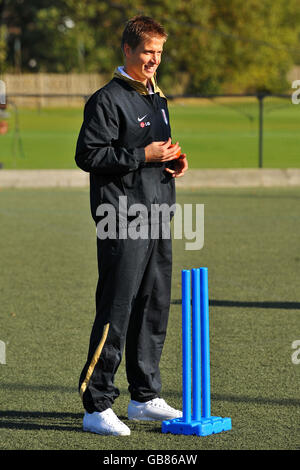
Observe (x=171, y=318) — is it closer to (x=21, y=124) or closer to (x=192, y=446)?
(x=192, y=446)

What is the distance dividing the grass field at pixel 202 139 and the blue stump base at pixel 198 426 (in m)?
16.7

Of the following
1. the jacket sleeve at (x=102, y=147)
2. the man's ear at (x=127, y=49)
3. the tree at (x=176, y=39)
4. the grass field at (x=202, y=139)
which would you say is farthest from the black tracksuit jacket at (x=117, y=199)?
the tree at (x=176, y=39)

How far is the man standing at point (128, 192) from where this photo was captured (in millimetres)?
4746

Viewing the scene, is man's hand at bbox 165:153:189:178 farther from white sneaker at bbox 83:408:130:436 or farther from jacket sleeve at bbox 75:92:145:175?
white sneaker at bbox 83:408:130:436

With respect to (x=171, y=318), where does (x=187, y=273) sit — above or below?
above

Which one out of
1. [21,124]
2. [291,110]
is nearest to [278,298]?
[21,124]

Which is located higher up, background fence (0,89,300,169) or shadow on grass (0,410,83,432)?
background fence (0,89,300,169)

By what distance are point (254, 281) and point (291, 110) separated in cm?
4769

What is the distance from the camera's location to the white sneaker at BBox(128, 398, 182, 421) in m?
Result: 5.13

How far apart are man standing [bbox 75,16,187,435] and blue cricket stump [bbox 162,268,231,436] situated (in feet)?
0.92

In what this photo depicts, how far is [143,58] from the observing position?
479cm

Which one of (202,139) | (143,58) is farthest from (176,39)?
(143,58)

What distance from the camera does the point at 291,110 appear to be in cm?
5597

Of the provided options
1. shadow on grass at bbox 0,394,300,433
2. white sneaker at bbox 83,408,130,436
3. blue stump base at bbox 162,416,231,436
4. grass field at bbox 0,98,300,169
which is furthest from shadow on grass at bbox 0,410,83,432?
grass field at bbox 0,98,300,169
